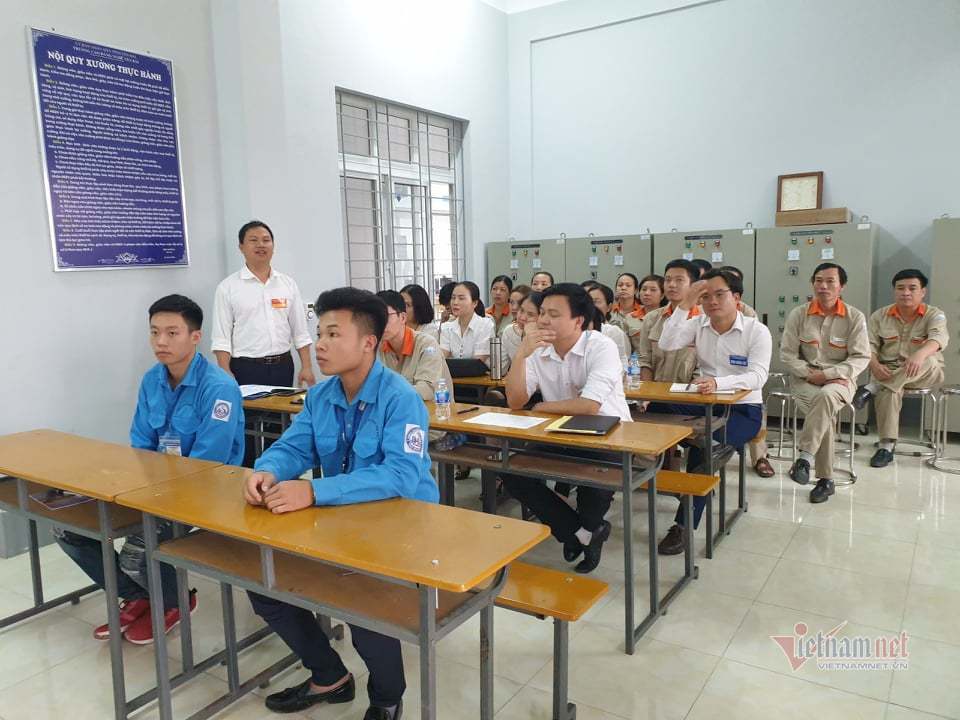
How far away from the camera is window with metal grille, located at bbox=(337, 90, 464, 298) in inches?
236

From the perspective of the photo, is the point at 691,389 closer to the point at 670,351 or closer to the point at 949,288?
the point at 670,351

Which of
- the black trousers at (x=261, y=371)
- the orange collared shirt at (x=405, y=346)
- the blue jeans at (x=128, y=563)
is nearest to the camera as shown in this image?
the blue jeans at (x=128, y=563)


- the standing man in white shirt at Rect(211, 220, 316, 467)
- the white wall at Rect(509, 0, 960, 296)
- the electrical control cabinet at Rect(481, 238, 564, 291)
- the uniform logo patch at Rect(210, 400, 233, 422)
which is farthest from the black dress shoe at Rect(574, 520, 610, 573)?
the white wall at Rect(509, 0, 960, 296)

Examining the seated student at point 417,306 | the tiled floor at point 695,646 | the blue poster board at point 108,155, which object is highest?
the blue poster board at point 108,155

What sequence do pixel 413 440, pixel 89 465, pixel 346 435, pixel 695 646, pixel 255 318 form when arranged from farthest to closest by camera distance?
pixel 255 318 → pixel 695 646 → pixel 89 465 → pixel 346 435 → pixel 413 440

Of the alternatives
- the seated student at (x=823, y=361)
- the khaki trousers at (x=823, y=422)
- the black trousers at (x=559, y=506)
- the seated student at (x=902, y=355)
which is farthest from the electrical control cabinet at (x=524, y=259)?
the black trousers at (x=559, y=506)

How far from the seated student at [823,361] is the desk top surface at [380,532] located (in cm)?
318

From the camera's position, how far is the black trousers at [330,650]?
194 centimetres

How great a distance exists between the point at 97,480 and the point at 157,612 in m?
0.45

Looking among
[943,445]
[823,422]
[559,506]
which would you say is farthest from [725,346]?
[943,445]

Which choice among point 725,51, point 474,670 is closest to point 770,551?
point 474,670

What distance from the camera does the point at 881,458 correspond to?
15.9ft

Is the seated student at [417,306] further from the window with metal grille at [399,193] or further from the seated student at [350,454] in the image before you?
the seated student at [350,454]

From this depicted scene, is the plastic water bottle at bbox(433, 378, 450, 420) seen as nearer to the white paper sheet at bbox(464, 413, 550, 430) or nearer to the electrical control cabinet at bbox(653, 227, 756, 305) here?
the white paper sheet at bbox(464, 413, 550, 430)
